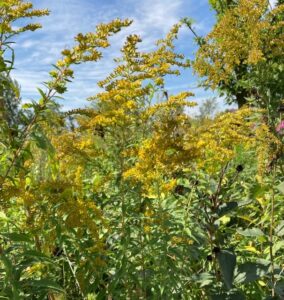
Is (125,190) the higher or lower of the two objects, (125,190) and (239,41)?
the lower

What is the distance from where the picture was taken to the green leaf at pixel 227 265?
2.34 metres

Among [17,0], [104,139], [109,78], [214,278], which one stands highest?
[17,0]

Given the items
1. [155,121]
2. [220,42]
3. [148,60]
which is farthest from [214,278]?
[220,42]

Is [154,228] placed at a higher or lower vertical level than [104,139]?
lower

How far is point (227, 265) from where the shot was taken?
239 cm

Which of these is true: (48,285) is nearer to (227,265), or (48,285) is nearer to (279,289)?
(227,265)

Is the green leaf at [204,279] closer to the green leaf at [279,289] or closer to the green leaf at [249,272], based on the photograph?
the green leaf at [249,272]

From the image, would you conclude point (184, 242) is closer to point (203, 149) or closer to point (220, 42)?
point (203, 149)

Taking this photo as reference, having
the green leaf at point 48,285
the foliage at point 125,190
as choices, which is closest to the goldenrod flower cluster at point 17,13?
the foliage at point 125,190

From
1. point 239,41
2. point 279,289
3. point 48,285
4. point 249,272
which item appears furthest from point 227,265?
point 239,41

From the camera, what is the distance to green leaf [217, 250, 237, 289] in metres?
2.34

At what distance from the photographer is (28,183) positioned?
243cm

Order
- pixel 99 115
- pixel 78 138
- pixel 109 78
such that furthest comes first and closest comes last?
pixel 78 138
pixel 109 78
pixel 99 115

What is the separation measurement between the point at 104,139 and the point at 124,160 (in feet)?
0.63
